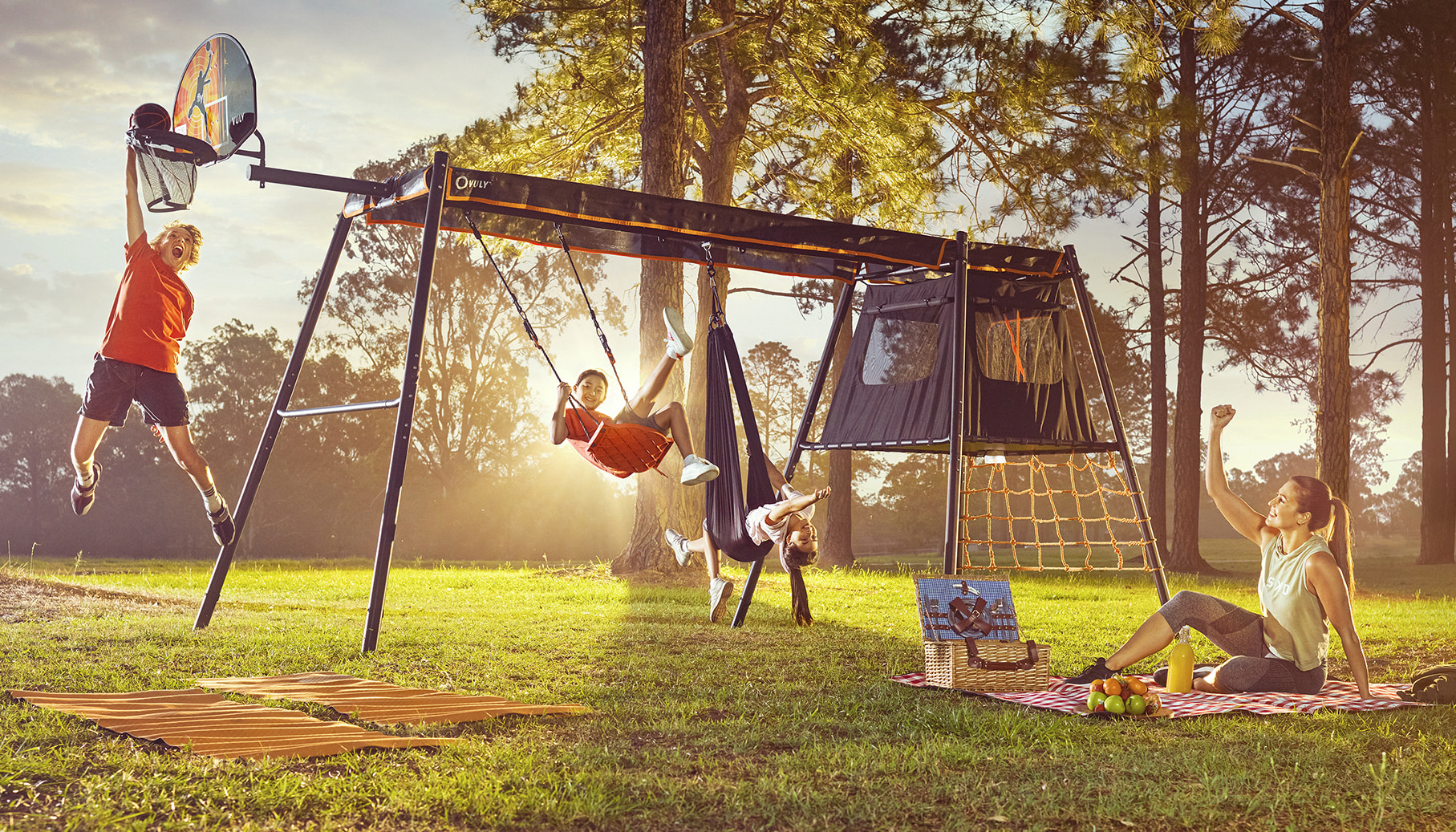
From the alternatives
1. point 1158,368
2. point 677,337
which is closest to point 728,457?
point 677,337

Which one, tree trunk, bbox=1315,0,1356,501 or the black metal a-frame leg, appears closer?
the black metal a-frame leg

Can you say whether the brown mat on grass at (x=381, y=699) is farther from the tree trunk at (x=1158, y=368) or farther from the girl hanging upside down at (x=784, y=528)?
the tree trunk at (x=1158, y=368)

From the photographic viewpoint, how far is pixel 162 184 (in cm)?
530

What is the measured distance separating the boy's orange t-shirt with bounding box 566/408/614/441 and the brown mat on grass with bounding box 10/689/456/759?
2.28 m

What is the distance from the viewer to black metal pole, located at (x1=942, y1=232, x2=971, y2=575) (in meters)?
5.71

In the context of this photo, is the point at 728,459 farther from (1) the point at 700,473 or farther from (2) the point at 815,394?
(2) the point at 815,394

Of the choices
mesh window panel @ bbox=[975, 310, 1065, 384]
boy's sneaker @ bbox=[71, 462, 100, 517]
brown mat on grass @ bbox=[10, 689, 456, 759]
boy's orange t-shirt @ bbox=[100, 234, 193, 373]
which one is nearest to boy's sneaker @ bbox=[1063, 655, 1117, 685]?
mesh window panel @ bbox=[975, 310, 1065, 384]

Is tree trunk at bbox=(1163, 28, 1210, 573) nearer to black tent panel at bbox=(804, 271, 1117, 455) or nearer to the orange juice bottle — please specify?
black tent panel at bbox=(804, 271, 1117, 455)

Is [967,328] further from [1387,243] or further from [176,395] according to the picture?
[1387,243]

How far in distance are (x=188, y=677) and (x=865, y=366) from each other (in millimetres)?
4166

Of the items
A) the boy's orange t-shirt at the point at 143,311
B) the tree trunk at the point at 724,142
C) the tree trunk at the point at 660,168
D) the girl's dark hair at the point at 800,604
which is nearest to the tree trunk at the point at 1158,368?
the tree trunk at the point at 724,142

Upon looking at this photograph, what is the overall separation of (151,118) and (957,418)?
14.7 feet

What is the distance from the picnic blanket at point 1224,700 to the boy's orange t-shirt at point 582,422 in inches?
81.2

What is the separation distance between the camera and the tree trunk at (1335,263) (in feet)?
34.6
